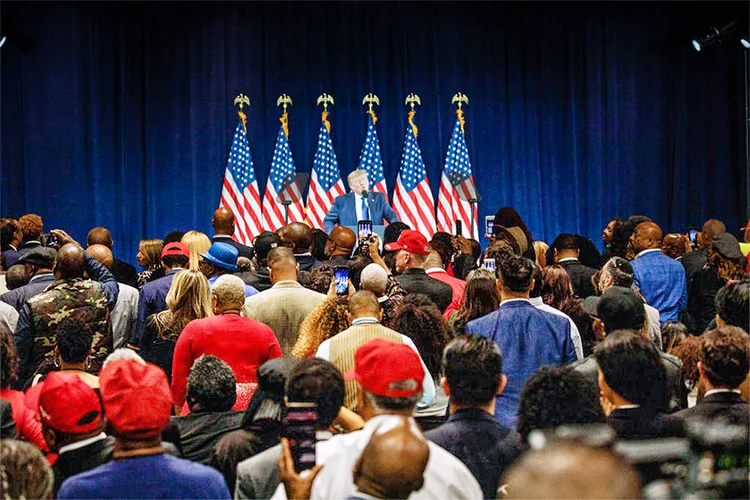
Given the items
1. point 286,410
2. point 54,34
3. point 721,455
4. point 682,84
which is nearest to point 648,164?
point 682,84

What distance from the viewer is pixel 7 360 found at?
10.3 ft

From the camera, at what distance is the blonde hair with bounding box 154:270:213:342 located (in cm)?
418

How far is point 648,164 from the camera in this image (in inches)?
461

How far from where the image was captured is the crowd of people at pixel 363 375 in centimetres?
204

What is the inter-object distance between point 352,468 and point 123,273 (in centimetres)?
419

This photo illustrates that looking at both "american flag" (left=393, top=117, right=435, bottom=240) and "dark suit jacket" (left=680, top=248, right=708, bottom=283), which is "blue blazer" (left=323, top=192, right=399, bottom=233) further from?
"dark suit jacket" (left=680, top=248, right=708, bottom=283)

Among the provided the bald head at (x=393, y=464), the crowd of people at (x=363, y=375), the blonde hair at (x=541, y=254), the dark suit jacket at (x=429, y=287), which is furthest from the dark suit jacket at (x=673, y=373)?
the blonde hair at (x=541, y=254)

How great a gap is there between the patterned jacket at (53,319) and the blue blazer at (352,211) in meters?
5.28

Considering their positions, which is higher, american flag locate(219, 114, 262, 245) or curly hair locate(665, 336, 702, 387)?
american flag locate(219, 114, 262, 245)

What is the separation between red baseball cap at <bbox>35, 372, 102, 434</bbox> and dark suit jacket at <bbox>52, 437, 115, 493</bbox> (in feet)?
0.17

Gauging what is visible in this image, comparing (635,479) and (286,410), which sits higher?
(635,479)

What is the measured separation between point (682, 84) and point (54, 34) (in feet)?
24.2

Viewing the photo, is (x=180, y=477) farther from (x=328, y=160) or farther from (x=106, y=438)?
(x=328, y=160)

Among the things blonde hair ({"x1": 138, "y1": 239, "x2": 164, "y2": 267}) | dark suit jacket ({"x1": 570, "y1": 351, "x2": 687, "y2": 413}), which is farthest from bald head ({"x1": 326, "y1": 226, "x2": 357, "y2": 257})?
dark suit jacket ({"x1": 570, "y1": 351, "x2": 687, "y2": 413})
